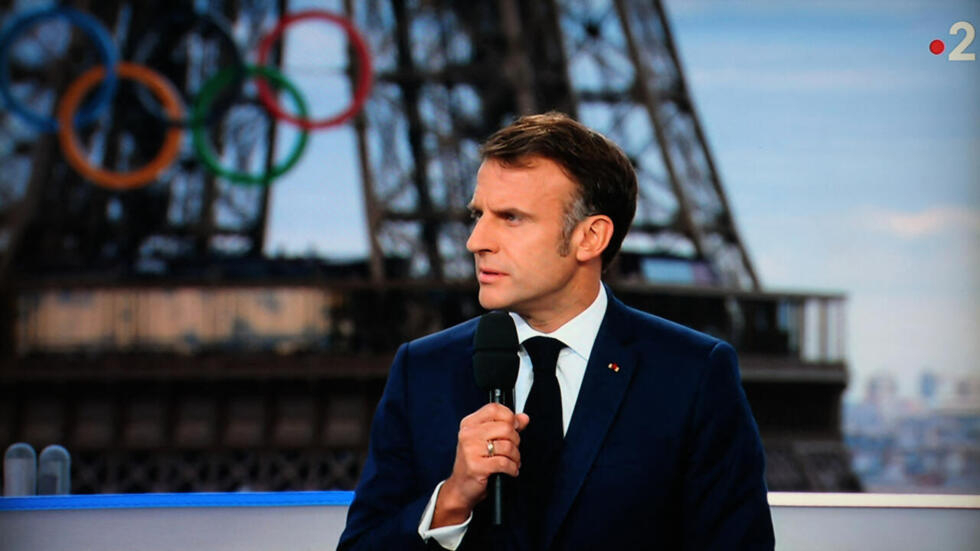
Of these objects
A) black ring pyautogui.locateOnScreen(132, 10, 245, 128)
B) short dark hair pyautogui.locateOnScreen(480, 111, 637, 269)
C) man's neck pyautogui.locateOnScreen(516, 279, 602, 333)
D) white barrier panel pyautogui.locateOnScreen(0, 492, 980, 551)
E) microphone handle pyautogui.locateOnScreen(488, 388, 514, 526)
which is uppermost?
black ring pyautogui.locateOnScreen(132, 10, 245, 128)

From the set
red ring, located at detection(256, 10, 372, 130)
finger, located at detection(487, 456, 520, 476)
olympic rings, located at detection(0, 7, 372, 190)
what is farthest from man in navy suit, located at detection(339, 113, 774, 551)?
red ring, located at detection(256, 10, 372, 130)

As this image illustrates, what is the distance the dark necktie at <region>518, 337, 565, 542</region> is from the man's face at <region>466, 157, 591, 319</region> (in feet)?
0.54

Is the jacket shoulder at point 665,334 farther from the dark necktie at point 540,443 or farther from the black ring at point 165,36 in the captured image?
the black ring at point 165,36

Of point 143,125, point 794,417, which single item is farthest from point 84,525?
point 143,125

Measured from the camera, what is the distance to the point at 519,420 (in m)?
2.63

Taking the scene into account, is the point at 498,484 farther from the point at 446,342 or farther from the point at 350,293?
the point at 350,293

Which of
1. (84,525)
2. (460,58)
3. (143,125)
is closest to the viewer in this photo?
(84,525)

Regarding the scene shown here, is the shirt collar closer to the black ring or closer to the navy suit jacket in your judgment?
the navy suit jacket

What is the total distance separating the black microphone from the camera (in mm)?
2785

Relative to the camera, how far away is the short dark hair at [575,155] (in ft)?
9.59

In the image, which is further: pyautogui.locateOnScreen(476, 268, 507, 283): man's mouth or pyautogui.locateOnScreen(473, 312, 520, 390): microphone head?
pyautogui.locateOnScreen(476, 268, 507, 283): man's mouth

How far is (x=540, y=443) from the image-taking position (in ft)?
9.58

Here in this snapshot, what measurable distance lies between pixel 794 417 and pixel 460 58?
11331 millimetres

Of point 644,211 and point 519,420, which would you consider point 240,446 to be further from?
point 519,420
